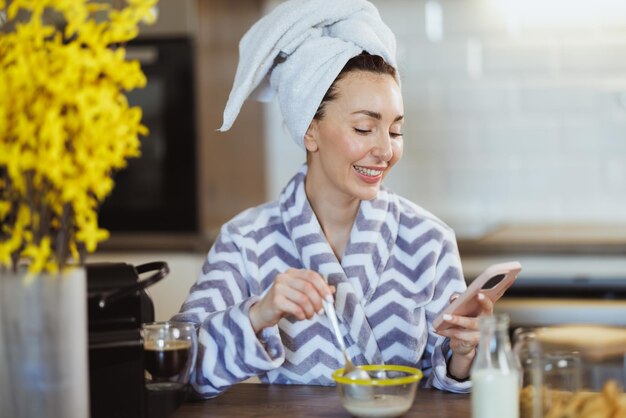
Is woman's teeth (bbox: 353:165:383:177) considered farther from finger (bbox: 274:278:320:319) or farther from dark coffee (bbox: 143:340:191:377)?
dark coffee (bbox: 143:340:191:377)

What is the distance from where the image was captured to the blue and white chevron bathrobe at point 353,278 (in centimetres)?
189

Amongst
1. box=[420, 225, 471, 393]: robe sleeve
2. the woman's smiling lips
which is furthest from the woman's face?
box=[420, 225, 471, 393]: robe sleeve

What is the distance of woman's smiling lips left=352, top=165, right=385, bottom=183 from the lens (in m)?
1.93

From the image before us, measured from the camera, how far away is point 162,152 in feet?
11.1

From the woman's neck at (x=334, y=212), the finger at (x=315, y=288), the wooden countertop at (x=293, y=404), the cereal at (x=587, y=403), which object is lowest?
the wooden countertop at (x=293, y=404)

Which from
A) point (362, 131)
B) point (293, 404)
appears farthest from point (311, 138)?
point (293, 404)

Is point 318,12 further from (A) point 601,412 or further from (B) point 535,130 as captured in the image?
(B) point 535,130

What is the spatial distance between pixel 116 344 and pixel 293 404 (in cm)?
31

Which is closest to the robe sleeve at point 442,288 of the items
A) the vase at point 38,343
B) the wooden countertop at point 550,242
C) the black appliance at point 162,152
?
the vase at point 38,343

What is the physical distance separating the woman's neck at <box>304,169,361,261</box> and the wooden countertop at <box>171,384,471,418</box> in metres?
0.43

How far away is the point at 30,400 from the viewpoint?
1.16m

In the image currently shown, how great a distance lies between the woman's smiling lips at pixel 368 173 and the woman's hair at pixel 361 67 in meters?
0.14

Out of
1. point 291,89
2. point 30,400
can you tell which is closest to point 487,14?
point 291,89

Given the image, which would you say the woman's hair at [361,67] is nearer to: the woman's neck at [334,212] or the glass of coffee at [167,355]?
the woman's neck at [334,212]
